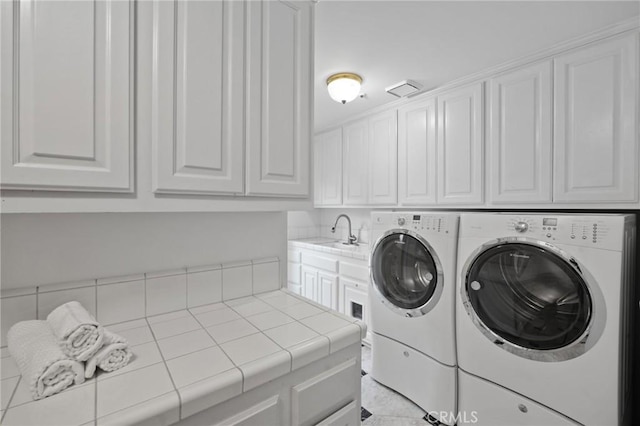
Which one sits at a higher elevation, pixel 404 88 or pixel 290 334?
pixel 404 88

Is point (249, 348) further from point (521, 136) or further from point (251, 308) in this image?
point (521, 136)

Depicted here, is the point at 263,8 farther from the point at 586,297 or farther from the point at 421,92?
the point at 586,297

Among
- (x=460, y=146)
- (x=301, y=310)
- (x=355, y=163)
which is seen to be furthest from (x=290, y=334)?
(x=355, y=163)

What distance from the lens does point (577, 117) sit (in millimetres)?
1522

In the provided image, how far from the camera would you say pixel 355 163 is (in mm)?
2906

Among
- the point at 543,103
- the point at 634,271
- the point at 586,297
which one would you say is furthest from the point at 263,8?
the point at 634,271

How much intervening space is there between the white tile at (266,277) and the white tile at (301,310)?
0.77 ft

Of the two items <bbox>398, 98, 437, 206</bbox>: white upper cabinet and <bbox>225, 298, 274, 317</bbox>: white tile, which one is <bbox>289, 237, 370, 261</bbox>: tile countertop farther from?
<bbox>225, 298, 274, 317</bbox>: white tile

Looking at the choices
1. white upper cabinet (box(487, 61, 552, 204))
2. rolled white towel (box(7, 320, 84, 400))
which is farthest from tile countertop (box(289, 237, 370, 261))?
rolled white towel (box(7, 320, 84, 400))

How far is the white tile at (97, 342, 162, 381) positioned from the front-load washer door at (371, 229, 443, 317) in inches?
60.6

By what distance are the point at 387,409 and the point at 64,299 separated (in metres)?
1.93

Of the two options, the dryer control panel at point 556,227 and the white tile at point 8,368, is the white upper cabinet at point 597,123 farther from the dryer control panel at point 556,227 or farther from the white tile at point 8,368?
the white tile at point 8,368

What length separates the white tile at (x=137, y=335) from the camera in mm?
896

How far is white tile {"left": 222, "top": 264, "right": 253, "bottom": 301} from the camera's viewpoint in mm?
1276
